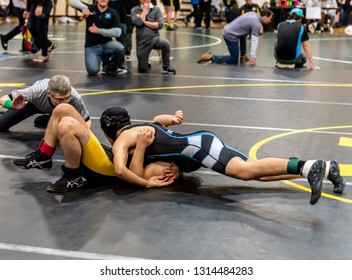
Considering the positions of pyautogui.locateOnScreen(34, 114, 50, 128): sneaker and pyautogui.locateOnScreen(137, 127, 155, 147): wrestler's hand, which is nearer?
pyautogui.locateOnScreen(137, 127, 155, 147): wrestler's hand

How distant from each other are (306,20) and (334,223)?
1622 centimetres

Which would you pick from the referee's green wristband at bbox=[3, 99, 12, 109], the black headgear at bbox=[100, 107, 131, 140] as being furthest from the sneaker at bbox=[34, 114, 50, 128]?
the black headgear at bbox=[100, 107, 131, 140]

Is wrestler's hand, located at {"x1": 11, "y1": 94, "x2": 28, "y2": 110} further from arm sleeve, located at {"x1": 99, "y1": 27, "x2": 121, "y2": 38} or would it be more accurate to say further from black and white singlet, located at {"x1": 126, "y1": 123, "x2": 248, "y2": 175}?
arm sleeve, located at {"x1": 99, "y1": 27, "x2": 121, "y2": 38}

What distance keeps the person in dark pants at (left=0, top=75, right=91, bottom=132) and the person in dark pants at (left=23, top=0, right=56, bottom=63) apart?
5.08 meters

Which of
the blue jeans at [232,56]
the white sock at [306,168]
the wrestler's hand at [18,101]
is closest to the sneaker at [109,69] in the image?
the blue jeans at [232,56]

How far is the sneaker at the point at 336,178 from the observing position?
479 cm

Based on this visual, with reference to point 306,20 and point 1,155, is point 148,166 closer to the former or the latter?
point 1,155

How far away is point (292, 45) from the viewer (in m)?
11.4

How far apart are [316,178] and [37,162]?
7.09ft

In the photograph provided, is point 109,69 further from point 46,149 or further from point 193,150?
point 193,150

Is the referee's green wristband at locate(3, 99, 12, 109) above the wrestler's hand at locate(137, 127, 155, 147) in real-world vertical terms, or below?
below

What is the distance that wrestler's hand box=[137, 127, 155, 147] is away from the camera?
4.82 meters

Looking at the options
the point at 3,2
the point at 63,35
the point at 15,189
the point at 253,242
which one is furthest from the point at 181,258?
the point at 3,2
